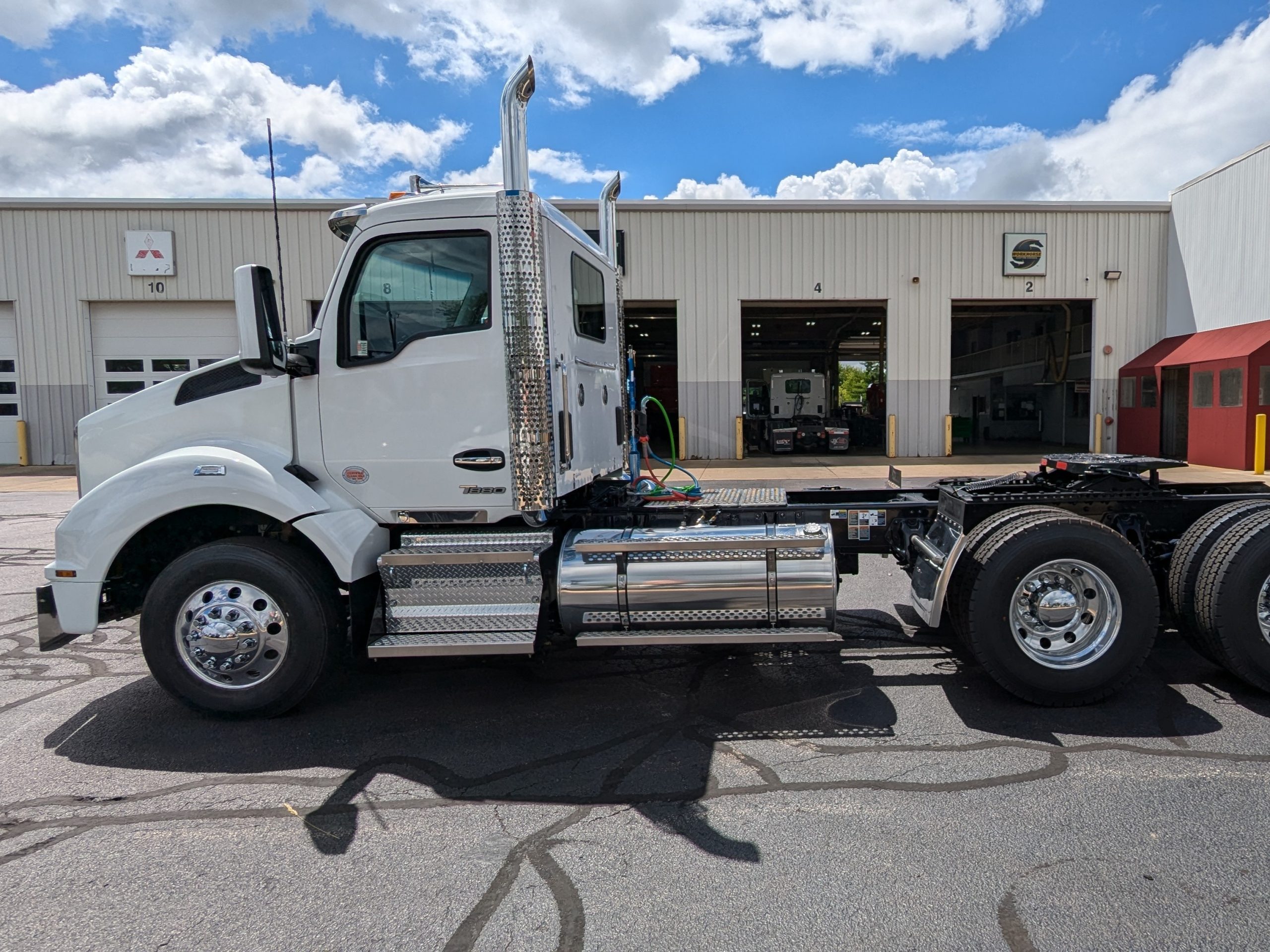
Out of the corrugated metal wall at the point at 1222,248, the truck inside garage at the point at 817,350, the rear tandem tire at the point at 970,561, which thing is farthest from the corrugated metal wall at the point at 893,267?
the rear tandem tire at the point at 970,561

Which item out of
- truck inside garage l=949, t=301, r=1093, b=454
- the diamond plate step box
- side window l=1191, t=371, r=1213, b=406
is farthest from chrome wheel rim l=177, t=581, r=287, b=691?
truck inside garage l=949, t=301, r=1093, b=454

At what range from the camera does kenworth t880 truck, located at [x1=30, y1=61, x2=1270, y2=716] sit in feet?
13.9

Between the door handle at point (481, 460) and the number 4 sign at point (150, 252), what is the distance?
20.0m

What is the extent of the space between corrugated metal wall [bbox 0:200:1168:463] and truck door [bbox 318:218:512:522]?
1643 cm

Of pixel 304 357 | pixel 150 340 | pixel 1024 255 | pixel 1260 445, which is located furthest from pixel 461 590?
pixel 150 340

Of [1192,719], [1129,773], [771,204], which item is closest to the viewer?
[1129,773]

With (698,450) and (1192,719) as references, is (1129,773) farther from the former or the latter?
(698,450)

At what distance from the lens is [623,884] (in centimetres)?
285

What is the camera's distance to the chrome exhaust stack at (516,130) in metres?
3.96

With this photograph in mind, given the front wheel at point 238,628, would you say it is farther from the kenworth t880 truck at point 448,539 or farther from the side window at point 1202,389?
the side window at point 1202,389

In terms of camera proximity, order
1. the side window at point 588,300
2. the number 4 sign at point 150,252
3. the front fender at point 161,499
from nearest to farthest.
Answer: the front fender at point 161,499
the side window at point 588,300
the number 4 sign at point 150,252

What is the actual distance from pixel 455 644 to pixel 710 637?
1.37 metres

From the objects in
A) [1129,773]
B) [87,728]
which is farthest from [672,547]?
[87,728]

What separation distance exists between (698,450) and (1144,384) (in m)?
11.3
